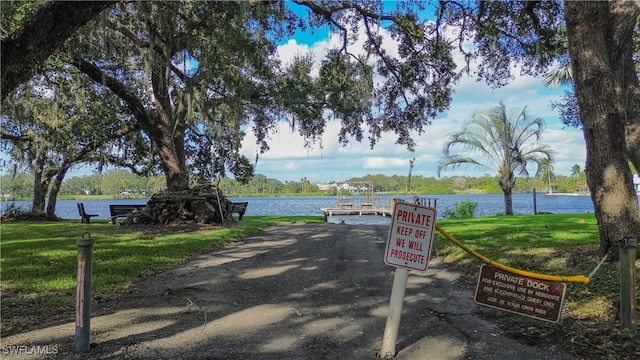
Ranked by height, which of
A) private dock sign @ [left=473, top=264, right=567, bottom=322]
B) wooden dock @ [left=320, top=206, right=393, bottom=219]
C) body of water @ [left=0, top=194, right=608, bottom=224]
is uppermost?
private dock sign @ [left=473, top=264, right=567, bottom=322]

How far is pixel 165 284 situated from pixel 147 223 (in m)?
9.57

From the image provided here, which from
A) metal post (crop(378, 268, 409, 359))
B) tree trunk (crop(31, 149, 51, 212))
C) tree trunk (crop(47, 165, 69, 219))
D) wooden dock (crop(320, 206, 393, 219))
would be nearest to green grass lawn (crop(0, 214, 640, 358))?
metal post (crop(378, 268, 409, 359))

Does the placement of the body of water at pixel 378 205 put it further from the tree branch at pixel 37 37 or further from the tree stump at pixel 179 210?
the tree branch at pixel 37 37

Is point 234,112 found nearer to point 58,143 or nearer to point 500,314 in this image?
point 58,143

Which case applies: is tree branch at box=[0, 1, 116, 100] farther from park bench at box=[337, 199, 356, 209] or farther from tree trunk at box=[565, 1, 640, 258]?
park bench at box=[337, 199, 356, 209]

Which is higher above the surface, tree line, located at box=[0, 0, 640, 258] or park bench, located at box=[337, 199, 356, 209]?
tree line, located at box=[0, 0, 640, 258]

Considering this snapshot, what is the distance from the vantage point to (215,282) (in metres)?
6.50

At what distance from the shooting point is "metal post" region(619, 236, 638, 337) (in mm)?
3998

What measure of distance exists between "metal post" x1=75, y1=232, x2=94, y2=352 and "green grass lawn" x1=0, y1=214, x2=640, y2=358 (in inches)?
47.3

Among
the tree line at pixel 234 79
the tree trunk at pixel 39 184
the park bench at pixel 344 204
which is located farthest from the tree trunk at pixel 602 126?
the park bench at pixel 344 204

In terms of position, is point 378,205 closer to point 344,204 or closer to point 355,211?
point 355,211

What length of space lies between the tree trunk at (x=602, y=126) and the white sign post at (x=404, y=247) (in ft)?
12.8

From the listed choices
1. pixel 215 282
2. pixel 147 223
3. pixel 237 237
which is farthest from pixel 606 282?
pixel 147 223

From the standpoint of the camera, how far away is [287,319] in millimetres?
4727
